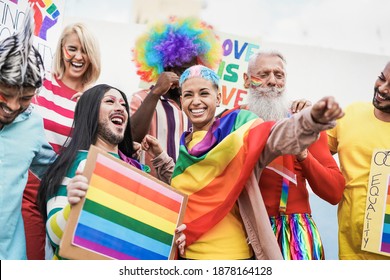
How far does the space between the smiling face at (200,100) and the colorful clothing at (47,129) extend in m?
0.79

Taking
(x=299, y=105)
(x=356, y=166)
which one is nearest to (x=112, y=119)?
(x=299, y=105)

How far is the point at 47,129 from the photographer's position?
3.03m

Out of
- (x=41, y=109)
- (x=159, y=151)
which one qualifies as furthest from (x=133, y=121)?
(x=41, y=109)

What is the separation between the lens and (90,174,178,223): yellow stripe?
7.59 ft

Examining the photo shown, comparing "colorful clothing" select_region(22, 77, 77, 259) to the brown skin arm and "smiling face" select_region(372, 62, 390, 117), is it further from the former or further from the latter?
"smiling face" select_region(372, 62, 390, 117)

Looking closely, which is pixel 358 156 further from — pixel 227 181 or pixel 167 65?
pixel 167 65

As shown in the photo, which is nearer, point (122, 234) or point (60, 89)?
point (122, 234)

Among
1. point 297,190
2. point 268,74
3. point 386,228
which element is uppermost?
point 268,74

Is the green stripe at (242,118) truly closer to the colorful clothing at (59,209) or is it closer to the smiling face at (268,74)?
the smiling face at (268,74)

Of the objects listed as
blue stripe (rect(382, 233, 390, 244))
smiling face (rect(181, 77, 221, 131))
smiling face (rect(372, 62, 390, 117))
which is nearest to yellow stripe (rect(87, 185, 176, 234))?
smiling face (rect(181, 77, 221, 131))

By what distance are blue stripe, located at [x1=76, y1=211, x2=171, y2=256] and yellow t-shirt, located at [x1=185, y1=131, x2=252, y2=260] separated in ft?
0.48

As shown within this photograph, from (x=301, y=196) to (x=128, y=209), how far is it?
0.96 metres
